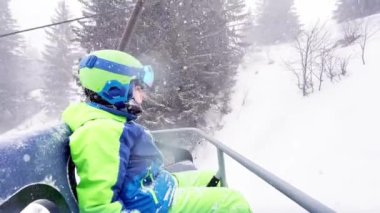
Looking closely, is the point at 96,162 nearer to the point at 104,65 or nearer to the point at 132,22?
the point at 104,65

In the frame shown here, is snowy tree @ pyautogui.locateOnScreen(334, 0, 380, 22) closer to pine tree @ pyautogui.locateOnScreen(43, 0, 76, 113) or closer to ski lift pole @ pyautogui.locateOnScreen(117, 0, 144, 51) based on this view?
pine tree @ pyautogui.locateOnScreen(43, 0, 76, 113)

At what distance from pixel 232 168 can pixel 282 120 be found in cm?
427

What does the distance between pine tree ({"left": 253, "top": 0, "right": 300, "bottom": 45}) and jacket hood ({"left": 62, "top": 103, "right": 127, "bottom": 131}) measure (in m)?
41.9

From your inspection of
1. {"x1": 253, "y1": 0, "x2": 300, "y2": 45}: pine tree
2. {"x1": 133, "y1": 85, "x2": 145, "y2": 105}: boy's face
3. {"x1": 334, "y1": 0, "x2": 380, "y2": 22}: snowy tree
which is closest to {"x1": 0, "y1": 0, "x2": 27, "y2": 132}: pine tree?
{"x1": 253, "y1": 0, "x2": 300, "y2": 45}: pine tree

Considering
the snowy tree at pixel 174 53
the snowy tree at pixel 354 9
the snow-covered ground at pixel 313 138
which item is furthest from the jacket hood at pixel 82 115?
the snowy tree at pixel 354 9

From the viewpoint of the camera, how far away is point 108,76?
248 cm

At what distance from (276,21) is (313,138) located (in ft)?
101

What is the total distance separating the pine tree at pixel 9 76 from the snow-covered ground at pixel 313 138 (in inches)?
848

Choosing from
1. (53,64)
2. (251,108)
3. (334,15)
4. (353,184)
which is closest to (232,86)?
(251,108)

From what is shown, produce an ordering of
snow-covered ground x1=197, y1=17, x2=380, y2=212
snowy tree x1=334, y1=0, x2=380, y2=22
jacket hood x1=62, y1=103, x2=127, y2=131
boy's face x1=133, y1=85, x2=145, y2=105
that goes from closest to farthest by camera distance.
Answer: jacket hood x1=62, y1=103, x2=127, y2=131, boy's face x1=133, y1=85, x2=145, y2=105, snow-covered ground x1=197, y1=17, x2=380, y2=212, snowy tree x1=334, y1=0, x2=380, y2=22

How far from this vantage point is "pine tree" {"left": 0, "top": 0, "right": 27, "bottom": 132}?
35.2 m

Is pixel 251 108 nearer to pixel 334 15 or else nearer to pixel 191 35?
pixel 191 35

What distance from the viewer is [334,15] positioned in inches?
1672

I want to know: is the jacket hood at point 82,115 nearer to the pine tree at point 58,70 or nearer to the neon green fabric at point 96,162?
the neon green fabric at point 96,162
